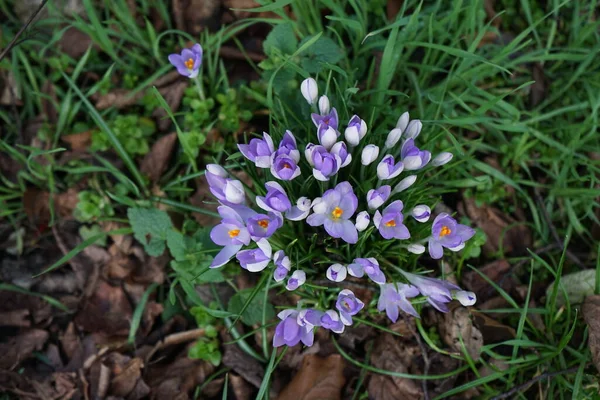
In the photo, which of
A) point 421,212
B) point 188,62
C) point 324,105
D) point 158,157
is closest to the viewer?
point 421,212

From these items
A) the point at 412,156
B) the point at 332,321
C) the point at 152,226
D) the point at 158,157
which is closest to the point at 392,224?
the point at 412,156

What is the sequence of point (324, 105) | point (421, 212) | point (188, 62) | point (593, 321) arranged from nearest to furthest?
point (421, 212)
point (324, 105)
point (593, 321)
point (188, 62)

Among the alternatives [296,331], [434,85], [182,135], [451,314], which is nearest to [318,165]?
[296,331]

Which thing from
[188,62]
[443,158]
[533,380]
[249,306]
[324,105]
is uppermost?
[188,62]

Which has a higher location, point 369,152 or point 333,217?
point 369,152

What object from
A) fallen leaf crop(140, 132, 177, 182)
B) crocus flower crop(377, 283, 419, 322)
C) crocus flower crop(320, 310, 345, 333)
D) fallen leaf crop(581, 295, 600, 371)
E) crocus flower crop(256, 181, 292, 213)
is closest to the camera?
crocus flower crop(256, 181, 292, 213)

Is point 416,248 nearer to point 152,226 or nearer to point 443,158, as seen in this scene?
point 443,158

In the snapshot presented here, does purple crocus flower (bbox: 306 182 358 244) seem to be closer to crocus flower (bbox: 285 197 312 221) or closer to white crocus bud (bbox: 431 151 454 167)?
crocus flower (bbox: 285 197 312 221)

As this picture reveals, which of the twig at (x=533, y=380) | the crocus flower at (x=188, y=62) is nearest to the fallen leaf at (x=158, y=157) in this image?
the crocus flower at (x=188, y=62)

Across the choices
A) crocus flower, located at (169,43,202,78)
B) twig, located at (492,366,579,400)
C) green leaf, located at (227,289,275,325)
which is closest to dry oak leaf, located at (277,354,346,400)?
green leaf, located at (227,289,275,325)
